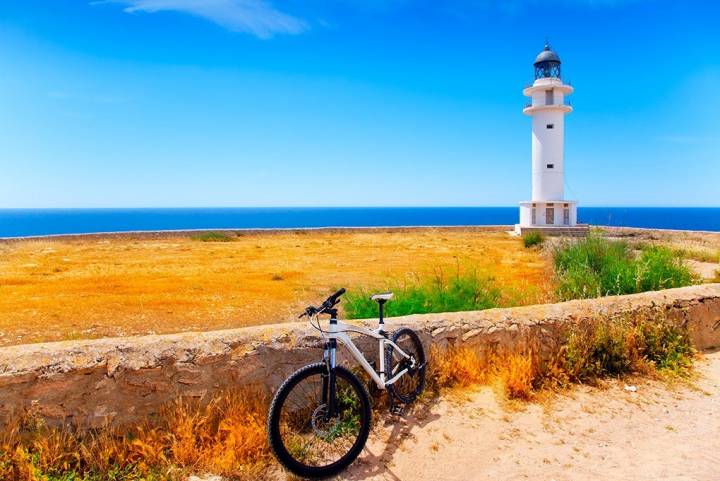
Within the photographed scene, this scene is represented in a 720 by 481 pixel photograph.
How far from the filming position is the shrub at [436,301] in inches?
254

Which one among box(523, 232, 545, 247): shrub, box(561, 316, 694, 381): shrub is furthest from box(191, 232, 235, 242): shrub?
box(561, 316, 694, 381): shrub

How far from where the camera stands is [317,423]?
3.60 metres

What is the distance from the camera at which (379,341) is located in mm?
4164

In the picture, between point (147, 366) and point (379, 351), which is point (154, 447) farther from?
point (379, 351)

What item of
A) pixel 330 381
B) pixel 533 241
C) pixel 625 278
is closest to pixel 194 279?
pixel 625 278

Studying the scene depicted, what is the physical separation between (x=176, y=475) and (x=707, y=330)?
18.6 feet

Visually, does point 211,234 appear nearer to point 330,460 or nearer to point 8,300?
point 8,300

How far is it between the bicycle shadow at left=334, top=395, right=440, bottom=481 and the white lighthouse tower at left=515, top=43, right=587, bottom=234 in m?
27.7

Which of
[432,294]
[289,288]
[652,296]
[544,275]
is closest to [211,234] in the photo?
[289,288]

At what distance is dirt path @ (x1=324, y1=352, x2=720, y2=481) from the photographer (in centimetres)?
351

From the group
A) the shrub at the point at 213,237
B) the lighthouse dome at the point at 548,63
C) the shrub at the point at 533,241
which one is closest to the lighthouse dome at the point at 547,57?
the lighthouse dome at the point at 548,63

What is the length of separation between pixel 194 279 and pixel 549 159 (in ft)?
80.0

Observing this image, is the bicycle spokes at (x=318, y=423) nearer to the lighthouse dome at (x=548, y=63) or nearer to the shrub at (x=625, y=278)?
the shrub at (x=625, y=278)

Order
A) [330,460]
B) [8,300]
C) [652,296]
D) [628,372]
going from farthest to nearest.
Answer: [8,300]
[652,296]
[628,372]
[330,460]
